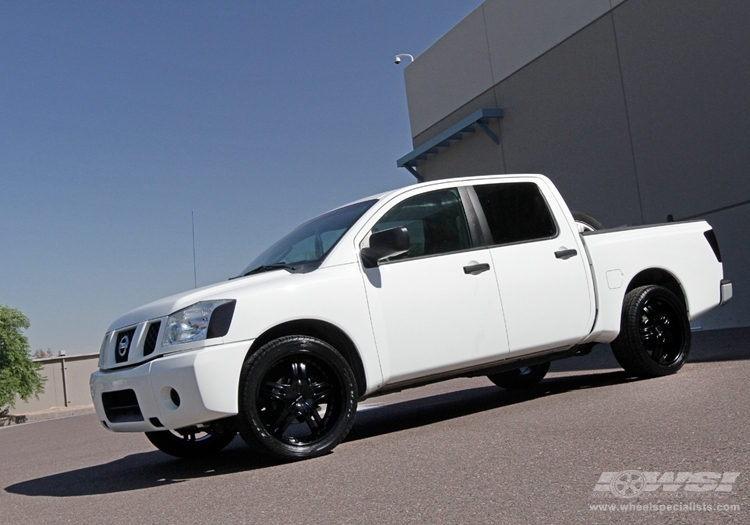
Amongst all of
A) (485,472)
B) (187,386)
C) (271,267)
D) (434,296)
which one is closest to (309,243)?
(271,267)

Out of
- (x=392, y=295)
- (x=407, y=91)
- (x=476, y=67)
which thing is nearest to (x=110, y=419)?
(x=392, y=295)

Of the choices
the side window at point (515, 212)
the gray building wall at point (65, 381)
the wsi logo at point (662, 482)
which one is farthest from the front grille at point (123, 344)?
the gray building wall at point (65, 381)

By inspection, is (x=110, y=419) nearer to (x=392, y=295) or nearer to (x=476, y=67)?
(x=392, y=295)

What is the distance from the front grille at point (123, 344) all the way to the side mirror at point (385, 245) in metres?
1.66

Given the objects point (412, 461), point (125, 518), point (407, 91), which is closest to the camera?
point (125, 518)

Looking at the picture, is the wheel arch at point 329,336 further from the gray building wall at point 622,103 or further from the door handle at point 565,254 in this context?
the gray building wall at point 622,103

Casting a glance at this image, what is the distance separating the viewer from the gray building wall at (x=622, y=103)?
14539 mm

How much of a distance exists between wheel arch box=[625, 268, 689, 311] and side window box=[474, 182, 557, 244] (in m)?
1.02

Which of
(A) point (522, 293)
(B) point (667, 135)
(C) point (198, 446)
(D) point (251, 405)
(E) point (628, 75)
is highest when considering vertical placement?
(E) point (628, 75)

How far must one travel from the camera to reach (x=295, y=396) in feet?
17.1

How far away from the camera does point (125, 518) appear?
162 inches

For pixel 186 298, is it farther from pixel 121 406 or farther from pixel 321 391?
pixel 321 391

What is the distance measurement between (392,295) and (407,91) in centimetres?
2102

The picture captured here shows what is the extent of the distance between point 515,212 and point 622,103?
11.3 meters
